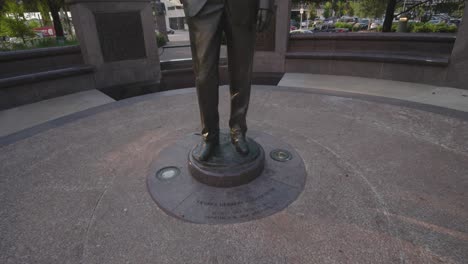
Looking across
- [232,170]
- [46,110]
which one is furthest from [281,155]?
[46,110]

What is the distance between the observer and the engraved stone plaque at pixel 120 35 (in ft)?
21.7

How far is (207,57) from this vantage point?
242cm

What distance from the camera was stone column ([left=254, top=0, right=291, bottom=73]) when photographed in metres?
7.71

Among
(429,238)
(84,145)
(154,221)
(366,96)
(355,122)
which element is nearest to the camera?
(429,238)

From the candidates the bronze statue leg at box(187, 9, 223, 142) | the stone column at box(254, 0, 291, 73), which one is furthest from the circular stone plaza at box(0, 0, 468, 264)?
the stone column at box(254, 0, 291, 73)

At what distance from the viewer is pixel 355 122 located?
4.23 meters

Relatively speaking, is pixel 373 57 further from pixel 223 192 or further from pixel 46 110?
pixel 46 110

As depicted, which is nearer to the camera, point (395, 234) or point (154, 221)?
point (395, 234)

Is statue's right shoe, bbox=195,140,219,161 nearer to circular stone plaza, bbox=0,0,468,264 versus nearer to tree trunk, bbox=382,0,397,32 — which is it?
circular stone plaza, bbox=0,0,468,264

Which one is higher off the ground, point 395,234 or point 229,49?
point 229,49

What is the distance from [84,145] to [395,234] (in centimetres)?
373

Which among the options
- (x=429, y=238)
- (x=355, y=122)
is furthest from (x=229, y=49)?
(x=355, y=122)

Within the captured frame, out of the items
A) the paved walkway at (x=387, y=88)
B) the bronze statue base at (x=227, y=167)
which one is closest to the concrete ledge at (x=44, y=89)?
the paved walkway at (x=387, y=88)

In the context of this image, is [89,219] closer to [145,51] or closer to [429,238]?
[429,238]
